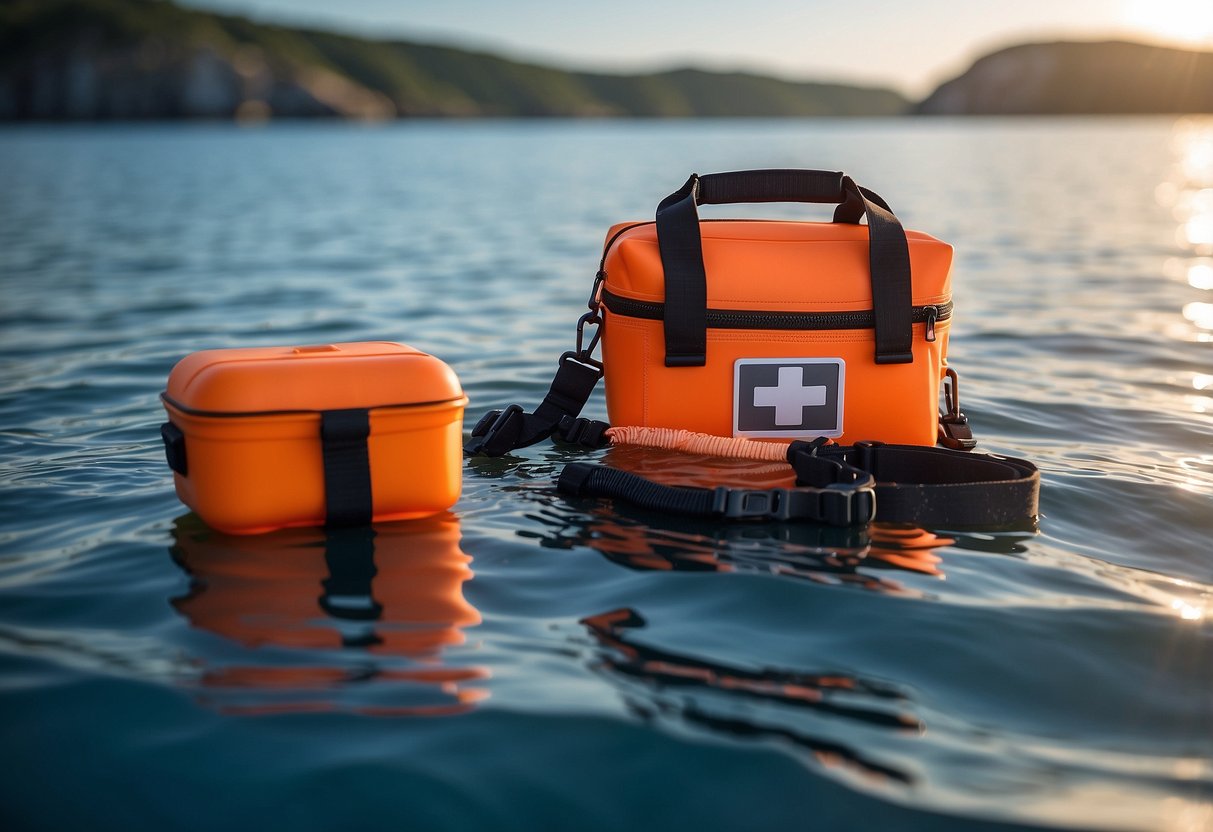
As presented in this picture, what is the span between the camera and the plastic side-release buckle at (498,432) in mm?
4254

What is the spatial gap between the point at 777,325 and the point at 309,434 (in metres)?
1.76

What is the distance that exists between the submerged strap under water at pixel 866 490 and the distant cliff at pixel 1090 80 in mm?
157935

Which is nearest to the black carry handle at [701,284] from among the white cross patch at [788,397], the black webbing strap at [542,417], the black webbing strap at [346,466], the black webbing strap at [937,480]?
the white cross patch at [788,397]

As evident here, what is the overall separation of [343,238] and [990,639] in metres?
13.3

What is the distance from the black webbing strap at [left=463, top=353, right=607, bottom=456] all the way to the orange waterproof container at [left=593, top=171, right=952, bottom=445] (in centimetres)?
26

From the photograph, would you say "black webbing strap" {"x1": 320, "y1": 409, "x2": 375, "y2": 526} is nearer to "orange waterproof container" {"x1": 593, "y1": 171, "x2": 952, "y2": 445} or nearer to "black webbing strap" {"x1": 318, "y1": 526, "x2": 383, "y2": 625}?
"black webbing strap" {"x1": 318, "y1": 526, "x2": 383, "y2": 625}

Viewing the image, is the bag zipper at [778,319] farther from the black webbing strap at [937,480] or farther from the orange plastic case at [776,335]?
the black webbing strap at [937,480]

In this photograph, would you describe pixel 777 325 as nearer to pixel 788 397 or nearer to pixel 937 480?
pixel 788 397

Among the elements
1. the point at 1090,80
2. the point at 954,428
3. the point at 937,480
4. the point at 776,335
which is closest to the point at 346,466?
the point at 776,335

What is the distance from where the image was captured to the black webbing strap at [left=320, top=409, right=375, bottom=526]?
3.08 meters

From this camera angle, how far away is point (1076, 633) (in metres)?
2.75

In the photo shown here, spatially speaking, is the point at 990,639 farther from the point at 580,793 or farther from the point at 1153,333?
the point at 1153,333

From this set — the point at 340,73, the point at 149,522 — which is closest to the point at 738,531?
the point at 149,522

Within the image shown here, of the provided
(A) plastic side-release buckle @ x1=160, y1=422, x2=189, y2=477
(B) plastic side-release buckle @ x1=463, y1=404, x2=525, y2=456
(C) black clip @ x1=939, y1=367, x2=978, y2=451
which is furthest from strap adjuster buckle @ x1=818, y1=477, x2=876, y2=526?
(A) plastic side-release buckle @ x1=160, y1=422, x2=189, y2=477
